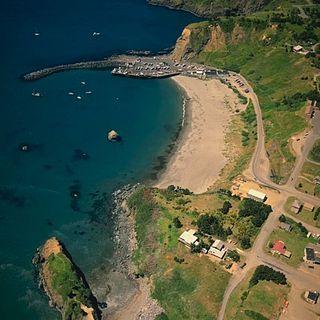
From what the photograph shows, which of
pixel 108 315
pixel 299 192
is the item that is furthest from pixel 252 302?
pixel 299 192

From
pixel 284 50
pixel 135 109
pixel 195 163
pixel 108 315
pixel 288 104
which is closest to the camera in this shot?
pixel 108 315

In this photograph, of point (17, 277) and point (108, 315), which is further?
point (17, 277)

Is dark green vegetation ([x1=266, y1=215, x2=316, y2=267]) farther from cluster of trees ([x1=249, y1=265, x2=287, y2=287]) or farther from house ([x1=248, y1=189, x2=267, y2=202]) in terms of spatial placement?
house ([x1=248, y1=189, x2=267, y2=202])

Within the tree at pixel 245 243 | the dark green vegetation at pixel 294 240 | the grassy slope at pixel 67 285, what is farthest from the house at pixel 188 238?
the grassy slope at pixel 67 285

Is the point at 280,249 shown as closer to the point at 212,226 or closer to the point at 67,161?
the point at 212,226

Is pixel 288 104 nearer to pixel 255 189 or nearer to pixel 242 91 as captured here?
pixel 242 91

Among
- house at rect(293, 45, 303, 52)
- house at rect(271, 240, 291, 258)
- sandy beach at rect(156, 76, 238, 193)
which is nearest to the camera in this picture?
house at rect(271, 240, 291, 258)

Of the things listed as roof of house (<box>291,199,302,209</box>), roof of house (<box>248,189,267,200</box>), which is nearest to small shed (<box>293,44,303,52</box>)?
roof of house (<box>248,189,267,200</box>)
